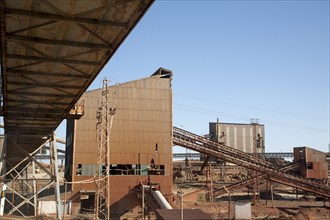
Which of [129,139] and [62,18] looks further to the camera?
[129,139]

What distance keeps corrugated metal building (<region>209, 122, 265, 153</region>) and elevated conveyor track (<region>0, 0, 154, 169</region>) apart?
215 feet

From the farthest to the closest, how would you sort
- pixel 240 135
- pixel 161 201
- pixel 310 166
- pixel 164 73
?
pixel 240 135 < pixel 310 166 < pixel 164 73 < pixel 161 201

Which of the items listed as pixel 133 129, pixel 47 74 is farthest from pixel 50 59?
pixel 133 129

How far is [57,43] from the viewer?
34.4 ft

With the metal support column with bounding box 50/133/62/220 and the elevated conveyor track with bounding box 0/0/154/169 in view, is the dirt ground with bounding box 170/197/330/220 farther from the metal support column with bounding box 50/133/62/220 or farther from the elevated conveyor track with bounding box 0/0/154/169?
the elevated conveyor track with bounding box 0/0/154/169

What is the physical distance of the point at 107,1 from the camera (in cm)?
852

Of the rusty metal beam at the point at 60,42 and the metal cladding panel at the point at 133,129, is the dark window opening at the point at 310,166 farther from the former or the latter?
the rusty metal beam at the point at 60,42

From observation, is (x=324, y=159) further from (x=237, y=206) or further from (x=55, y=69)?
(x=55, y=69)

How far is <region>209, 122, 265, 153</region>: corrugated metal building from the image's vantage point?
82.1 m

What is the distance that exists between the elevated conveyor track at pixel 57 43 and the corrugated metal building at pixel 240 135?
65.7 meters

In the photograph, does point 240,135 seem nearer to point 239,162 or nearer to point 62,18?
point 239,162

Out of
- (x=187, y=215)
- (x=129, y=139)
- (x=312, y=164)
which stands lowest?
(x=187, y=215)

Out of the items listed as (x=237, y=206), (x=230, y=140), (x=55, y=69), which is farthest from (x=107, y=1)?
(x=230, y=140)

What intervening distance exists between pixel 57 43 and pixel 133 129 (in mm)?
33405
